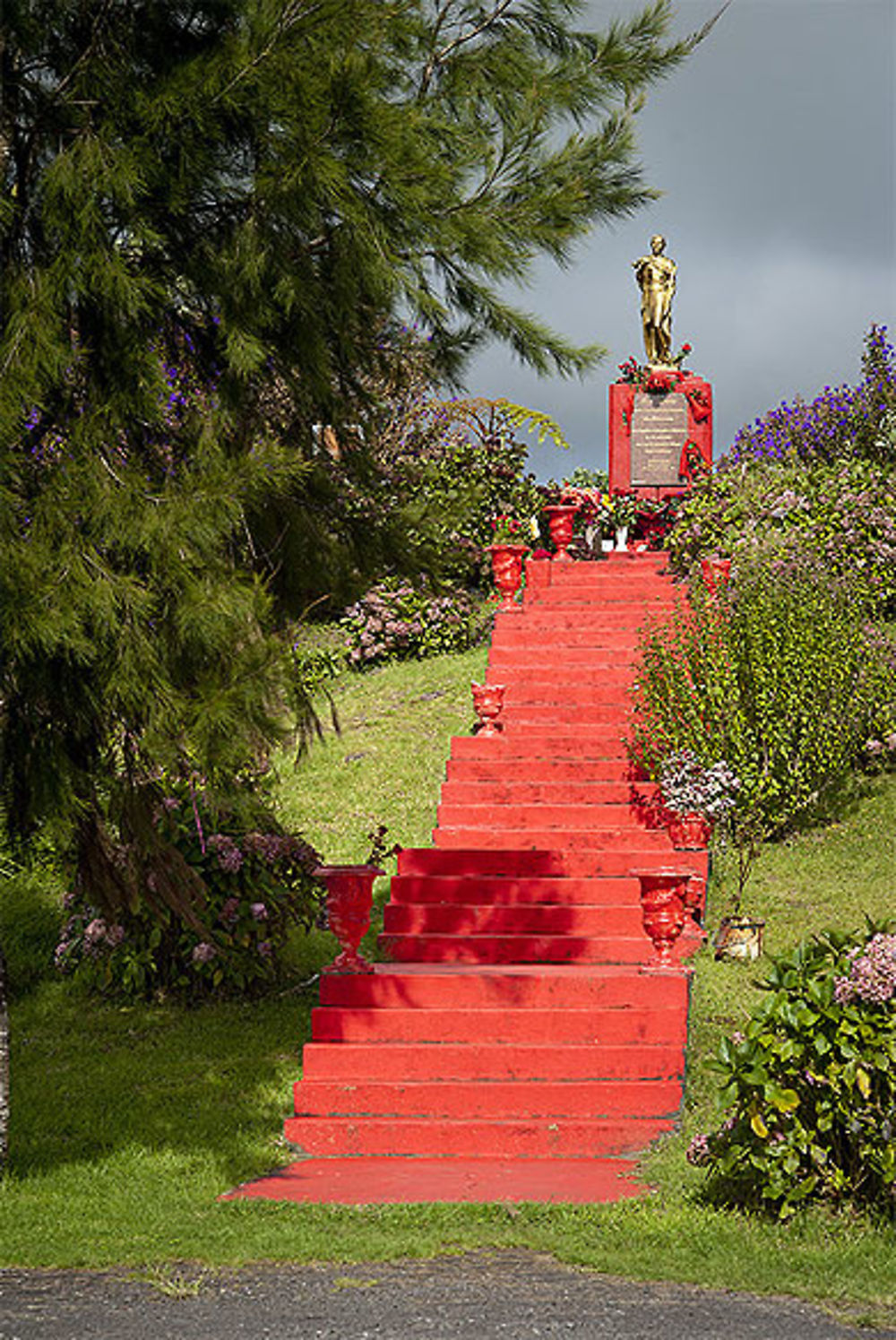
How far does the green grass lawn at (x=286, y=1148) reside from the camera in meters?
6.07

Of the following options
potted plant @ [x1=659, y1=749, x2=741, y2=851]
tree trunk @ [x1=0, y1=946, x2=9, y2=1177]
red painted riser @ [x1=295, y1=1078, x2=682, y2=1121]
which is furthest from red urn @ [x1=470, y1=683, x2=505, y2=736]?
tree trunk @ [x1=0, y1=946, x2=9, y2=1177]

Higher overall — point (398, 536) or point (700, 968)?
point (398, 536)

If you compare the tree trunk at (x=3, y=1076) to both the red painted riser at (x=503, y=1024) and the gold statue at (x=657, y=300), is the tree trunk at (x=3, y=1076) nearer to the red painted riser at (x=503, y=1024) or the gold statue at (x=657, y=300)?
the red painted riser at (x=503, y=1024)

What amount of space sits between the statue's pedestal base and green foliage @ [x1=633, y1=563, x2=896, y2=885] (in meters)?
6.62

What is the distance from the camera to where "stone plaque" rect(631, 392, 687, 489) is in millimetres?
20250

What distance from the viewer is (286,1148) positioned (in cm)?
844

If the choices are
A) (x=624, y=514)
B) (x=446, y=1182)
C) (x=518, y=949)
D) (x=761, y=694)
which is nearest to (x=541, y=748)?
(x=761, y=694)

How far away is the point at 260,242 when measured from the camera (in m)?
7.59

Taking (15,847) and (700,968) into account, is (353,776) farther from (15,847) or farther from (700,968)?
(15,847)

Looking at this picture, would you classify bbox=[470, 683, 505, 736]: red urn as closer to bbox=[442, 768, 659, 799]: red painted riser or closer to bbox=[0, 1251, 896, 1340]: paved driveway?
bbox=[442, 768, 659, 799]: red painted riser

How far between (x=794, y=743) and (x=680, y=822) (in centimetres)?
208

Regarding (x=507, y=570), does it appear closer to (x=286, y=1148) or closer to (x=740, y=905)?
(x=740, y=905)

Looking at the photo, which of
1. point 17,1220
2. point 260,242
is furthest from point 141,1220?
point 260,242

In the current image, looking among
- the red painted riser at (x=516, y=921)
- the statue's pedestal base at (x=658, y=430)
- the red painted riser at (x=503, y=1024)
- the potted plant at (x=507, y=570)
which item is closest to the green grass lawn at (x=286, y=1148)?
the red painted riser at (x=503, y=1024)
